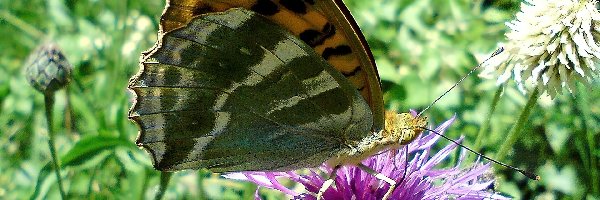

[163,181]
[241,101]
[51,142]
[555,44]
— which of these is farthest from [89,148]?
[555,44]

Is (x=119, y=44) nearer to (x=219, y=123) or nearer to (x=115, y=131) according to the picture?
(x=115, y=131)

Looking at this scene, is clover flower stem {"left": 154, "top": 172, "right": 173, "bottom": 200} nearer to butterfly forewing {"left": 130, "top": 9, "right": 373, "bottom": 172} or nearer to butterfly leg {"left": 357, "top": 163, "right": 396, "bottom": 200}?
butterfly forewing {"left": 130, "top": 9, "right": 373, "bottom": 172}

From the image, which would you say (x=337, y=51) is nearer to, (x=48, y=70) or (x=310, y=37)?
(x=310, y=37)

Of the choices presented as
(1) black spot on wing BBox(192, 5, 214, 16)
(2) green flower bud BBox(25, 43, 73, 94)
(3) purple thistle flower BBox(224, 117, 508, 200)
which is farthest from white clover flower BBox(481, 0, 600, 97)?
(2) green flower bud BBox(25, 43, 73, 94)

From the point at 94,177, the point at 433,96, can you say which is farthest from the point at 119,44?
the point at 433,96

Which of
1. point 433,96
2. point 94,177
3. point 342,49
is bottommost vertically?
point 94,177

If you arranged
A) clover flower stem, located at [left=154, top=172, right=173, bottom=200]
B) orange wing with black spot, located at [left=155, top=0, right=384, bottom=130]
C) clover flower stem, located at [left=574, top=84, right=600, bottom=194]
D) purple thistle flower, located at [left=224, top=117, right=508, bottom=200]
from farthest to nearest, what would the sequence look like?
clover flower stem, located at [left=574, top=84, right=600, bottom=194], clover flower stem, located at [left=154, top=172, right=173, bottom=200], purple thistle flower, located at [left=224, top=117, right=508, bottom=200], orange wing with black spot, located at [left=155, top=0, right=384, bottom=130]
